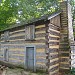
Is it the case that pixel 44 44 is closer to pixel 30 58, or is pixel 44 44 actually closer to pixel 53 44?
pixel 53 44

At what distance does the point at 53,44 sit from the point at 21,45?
11.0 feet

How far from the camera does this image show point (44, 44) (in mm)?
11953

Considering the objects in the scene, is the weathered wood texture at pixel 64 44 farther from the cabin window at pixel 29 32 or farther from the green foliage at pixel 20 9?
the green foliage at pixel 20 9

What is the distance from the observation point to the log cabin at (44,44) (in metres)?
11.9

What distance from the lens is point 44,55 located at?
1188 centimetres

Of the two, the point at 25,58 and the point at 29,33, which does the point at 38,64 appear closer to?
the point at 25,58

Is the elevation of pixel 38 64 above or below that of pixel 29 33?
below

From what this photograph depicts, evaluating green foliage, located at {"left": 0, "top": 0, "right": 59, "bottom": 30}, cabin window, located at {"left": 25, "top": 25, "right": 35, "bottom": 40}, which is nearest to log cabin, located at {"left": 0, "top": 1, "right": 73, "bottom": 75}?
cabin window, located at {"left": 25, "top": 25, "right": 35, "bottom": 40}

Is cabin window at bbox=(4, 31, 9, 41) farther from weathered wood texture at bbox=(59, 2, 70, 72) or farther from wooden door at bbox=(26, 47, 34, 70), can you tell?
weathered wood texture at bbox=(59, 2, 70, 72)

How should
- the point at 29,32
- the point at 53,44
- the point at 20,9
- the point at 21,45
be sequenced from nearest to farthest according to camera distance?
1. the point at 53,44
2. the point at 29,32
3. the point at 21,45
4. the point at 20,9

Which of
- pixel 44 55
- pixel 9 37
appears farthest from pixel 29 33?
pixel 9 37

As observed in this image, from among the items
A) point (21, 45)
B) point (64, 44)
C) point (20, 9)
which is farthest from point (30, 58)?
point (20, 9)

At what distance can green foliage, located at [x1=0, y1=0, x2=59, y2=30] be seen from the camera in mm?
28312

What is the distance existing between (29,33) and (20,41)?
1647 millimetres
